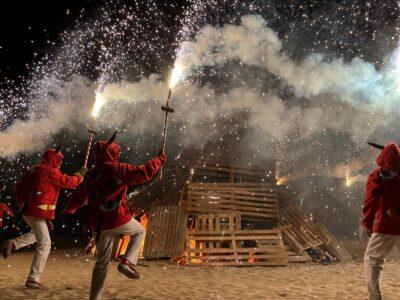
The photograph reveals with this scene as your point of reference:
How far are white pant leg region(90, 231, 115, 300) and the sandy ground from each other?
121 cm

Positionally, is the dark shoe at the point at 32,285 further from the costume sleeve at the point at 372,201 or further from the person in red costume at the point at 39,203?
the costume sleeve at the point at 372,201

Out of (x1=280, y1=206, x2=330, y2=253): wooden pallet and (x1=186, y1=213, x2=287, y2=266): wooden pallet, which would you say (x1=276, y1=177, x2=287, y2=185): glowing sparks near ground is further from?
(x1=186, y1=213, x2=287, y2=266): wooden pallet

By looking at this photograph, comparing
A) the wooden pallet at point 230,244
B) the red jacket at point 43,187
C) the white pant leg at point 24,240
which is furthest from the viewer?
the wooden pallet at point 230,244

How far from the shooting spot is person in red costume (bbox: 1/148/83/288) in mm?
5738

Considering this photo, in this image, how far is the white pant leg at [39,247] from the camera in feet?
18.7

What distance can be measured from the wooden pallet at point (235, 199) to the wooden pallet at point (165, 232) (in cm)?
56

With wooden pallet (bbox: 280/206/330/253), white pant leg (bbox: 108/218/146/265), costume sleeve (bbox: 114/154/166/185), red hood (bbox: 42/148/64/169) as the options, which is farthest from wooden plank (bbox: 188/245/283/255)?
costume sleeve (bbox: 114/154/166/185)

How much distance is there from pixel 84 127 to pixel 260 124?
14018 millimetres

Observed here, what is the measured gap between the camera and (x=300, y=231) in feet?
36.3

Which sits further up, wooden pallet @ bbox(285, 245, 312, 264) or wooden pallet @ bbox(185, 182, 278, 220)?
wooden pallet @ bbox(185, 182, 278, 220)

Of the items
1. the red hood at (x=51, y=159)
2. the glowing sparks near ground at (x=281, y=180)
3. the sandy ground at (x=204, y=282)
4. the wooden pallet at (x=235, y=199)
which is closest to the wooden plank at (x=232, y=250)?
the sandy ground at (x=204, y=282)

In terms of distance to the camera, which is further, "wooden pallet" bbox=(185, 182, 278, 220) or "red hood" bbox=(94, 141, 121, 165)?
"wooden pallet" bbox=(185, 182, 278, 220)

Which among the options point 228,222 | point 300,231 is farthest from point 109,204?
point 300,231

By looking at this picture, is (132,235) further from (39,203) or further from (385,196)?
(385,196)
